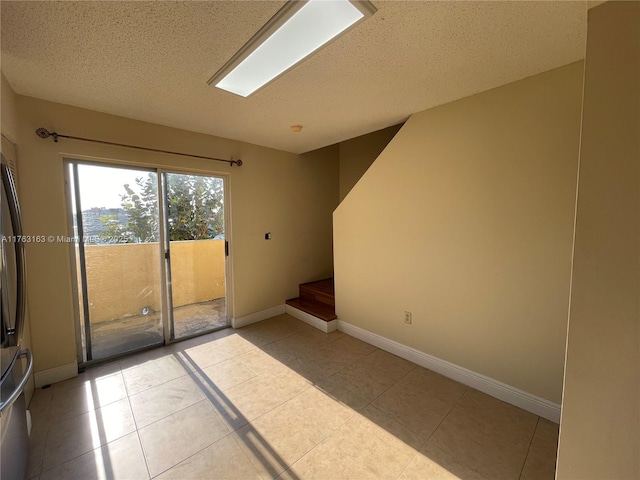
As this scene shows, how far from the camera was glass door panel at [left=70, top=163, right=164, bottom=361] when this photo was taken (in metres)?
2.39

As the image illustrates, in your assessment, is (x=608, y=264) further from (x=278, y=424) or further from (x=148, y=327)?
(x=148, y=327)

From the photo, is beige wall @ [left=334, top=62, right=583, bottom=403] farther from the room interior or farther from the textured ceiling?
the textured ceiling

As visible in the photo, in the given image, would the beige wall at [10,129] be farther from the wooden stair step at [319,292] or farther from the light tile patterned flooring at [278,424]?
the wooden stair step at [319,292]

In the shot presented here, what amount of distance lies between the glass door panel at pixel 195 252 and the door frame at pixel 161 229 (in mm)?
45

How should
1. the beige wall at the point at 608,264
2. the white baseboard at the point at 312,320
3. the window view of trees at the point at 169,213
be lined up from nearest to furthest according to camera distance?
the beige wall at the point at 608,264 → the window view of trees at the point at 169,213 → the white baseboard at the point at 312,320

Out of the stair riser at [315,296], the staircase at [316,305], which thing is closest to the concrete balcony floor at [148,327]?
the staircase at [316,305]

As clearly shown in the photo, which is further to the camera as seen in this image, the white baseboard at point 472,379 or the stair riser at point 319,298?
the stair riser at point 319,298

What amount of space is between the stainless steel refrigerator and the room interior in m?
0.98

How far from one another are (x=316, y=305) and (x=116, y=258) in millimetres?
2426

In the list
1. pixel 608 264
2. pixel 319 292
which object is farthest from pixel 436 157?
pixel 319 292

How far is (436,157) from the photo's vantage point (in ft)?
7.41

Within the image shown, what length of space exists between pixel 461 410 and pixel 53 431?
2849 mm

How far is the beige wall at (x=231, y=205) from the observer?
2.11m

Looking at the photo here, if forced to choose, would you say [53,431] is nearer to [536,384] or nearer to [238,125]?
[238,125]
